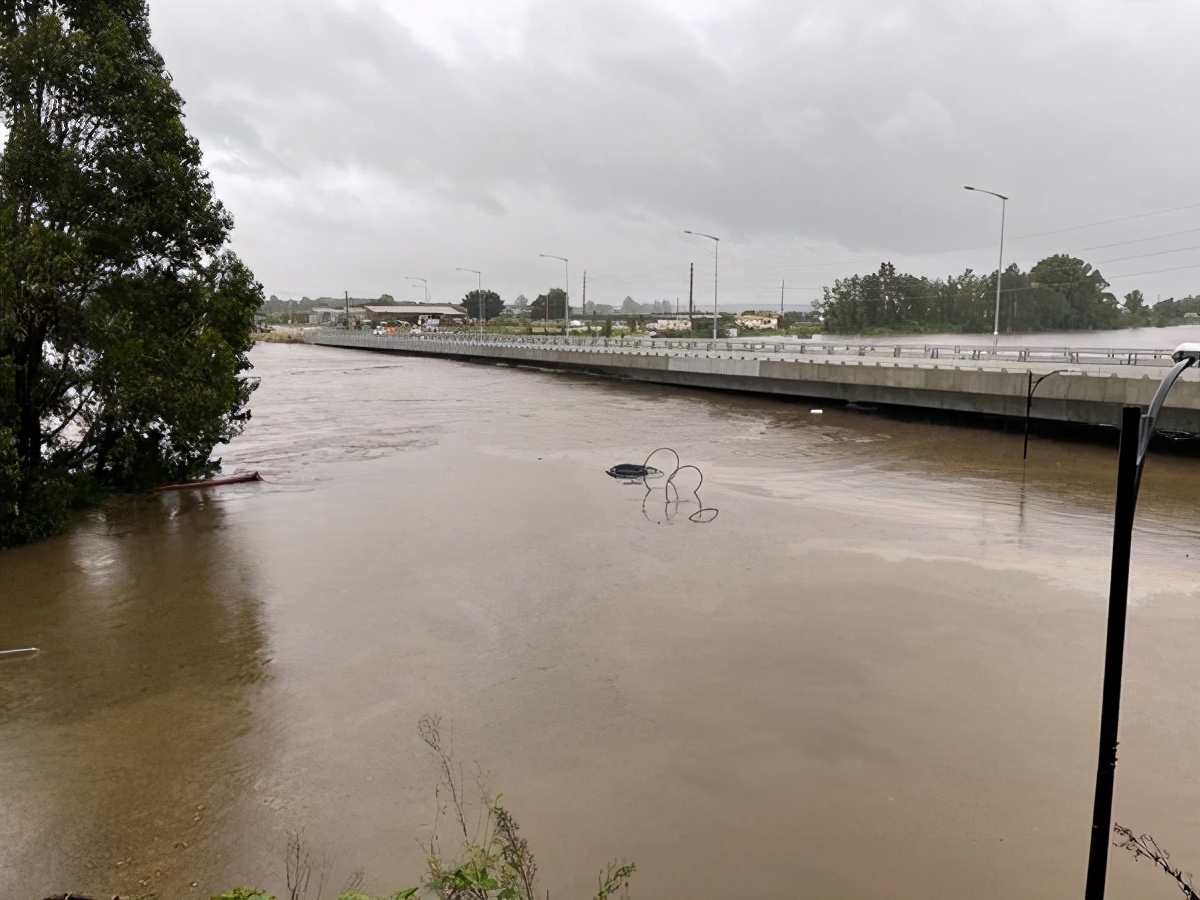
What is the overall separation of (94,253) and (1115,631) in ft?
60.4

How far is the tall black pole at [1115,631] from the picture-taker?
4539 millimetres

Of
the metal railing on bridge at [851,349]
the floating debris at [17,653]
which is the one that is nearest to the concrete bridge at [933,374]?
the metal railing on bridge at [851,349]

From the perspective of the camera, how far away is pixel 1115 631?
4.91 m

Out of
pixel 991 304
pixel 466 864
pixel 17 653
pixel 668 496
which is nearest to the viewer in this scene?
pixel 466 864

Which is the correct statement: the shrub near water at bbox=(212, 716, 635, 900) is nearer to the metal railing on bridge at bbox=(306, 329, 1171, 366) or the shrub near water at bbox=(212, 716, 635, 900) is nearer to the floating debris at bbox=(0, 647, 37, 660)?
the floating debris at bbox=(0, 647, 37, 660)

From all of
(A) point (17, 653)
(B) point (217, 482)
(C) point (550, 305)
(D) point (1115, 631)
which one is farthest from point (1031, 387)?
(C) point (550, 305)

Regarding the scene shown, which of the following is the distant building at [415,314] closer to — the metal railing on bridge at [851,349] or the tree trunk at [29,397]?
the metal railing on bridge at [851,349]

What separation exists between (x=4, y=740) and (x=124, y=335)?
35.1 ft

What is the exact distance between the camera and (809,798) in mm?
8016

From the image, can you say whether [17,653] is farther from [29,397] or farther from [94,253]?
[94,253]

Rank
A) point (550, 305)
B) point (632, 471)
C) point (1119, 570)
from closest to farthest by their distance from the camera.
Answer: point (1119, 570)
point (632, 471)
point (550, 305)

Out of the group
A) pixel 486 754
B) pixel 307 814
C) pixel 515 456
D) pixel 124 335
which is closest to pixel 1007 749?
pixel 486 754

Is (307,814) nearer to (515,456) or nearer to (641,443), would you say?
(515,456)

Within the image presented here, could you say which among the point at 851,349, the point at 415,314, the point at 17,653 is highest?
the point at 415,314
